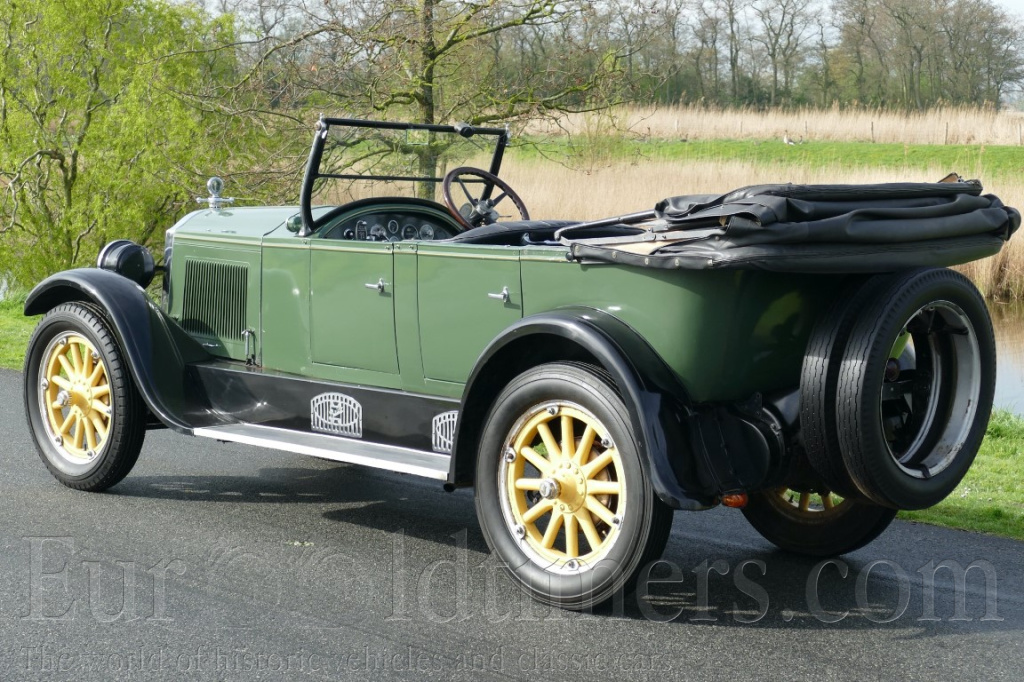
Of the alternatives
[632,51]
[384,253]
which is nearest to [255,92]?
[632,51]

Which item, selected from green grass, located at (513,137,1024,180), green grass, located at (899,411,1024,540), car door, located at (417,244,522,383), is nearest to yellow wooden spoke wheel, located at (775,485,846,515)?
green grass, located at (899,411,1024,540)

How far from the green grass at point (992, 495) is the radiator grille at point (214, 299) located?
10.6 ft

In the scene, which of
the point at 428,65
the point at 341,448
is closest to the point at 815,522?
the point at 341,448

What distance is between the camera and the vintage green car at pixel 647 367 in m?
3.70

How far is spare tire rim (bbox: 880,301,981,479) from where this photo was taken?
4016 mm

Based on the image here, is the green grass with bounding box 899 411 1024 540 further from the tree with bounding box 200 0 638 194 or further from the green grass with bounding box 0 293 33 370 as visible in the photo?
the green grass with bounding box 0 293 33 370

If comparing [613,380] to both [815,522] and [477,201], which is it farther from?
[477,201]

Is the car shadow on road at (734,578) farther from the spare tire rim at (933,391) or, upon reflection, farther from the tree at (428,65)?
the tree at (428,65)

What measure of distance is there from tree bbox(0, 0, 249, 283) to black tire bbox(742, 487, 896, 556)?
9.47m

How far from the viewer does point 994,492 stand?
5.76 m

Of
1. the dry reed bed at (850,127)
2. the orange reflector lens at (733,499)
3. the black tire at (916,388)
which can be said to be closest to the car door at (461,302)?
the orange reflector lens at (733,499)

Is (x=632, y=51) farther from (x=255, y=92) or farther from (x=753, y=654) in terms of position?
(x=753, y=654)

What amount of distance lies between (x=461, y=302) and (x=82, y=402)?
2262 millimetres

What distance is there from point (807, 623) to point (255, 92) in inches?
318
